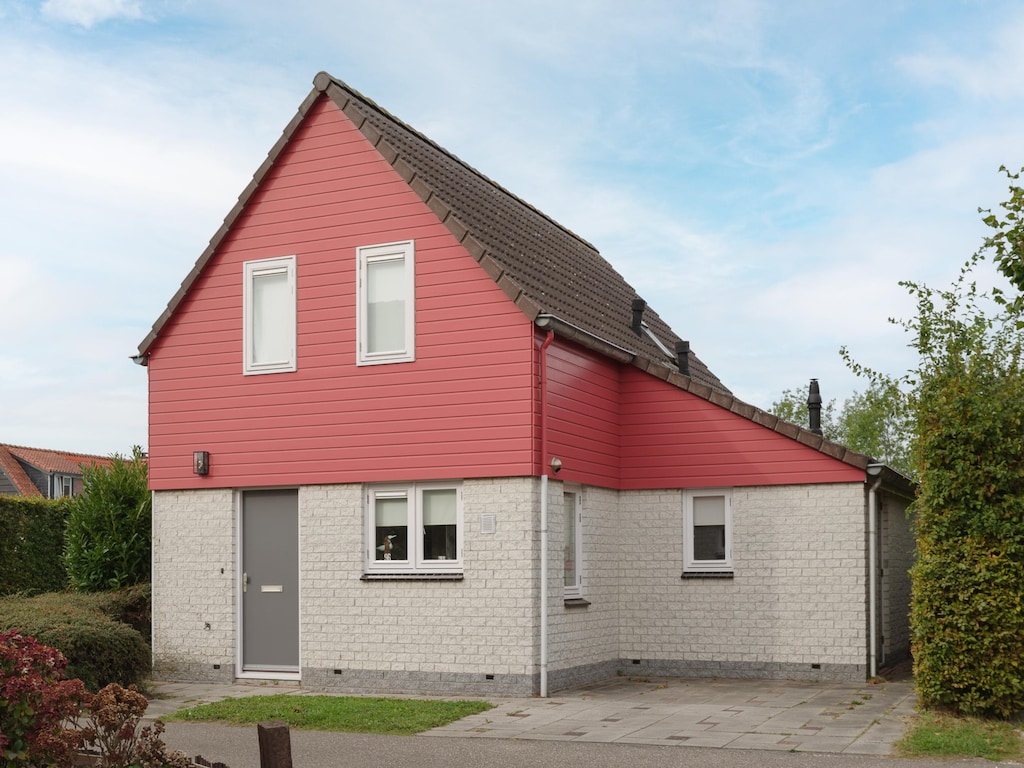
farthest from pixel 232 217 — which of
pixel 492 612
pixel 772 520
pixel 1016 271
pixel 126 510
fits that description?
pixel 1016 271

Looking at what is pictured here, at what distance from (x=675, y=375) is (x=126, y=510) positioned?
8995mm

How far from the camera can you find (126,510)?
19.8 m

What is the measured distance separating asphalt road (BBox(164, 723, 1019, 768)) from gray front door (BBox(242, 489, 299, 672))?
4.29 m

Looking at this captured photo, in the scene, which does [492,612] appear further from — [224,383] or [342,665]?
[224,383]

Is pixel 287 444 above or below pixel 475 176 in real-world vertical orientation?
below

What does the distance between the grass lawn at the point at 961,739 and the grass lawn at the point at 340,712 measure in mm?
4699

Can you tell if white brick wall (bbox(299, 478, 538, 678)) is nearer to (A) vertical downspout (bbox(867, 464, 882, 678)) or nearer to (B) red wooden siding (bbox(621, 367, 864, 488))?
(B) red wooden siding (bbox(621, 367, 864, 488))

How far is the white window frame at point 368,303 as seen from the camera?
16172 millimetres

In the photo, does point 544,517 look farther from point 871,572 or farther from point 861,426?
point 861,426

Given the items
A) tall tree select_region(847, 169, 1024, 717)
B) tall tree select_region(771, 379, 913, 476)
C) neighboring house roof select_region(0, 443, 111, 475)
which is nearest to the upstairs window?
neighboring house roof select_region(0, 443, 111, 475)

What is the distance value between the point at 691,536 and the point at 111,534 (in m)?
9.11

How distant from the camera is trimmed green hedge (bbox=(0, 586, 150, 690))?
15195 mm

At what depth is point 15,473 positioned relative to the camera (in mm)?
51062

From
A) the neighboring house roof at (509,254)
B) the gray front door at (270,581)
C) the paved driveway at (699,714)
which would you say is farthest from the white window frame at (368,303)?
the paved driveway at (699,714)
